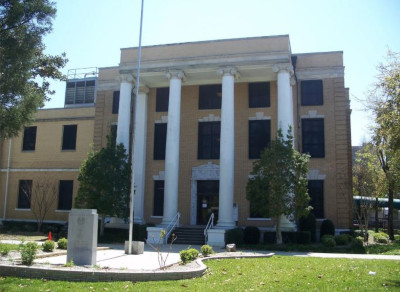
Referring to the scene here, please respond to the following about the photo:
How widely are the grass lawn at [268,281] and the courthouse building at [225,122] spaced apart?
454 inches

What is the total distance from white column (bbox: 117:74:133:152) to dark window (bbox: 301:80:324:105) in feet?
37.5

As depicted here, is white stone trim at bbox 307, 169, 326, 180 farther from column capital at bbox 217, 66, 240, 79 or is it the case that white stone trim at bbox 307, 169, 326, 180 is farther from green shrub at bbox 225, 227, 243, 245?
column capital at bbox 217, 66, 240, 79

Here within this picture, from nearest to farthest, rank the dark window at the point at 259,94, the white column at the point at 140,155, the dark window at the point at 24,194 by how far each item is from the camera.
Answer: the white column at the point at 140,155
the dark window at the point at 259,94
the dark window at the point at 24,194

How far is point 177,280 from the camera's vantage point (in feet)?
36.4

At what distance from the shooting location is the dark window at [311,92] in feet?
93.6

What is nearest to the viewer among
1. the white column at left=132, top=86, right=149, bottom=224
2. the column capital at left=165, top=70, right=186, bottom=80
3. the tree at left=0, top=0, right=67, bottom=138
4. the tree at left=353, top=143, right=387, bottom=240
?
the tree at left=0, top=0, right=67, bottom=138

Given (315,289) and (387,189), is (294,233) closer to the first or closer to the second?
(387,189)

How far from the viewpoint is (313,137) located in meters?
28.2

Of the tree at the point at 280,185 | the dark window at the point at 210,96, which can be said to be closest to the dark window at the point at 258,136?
the dark window at the point at 210,96

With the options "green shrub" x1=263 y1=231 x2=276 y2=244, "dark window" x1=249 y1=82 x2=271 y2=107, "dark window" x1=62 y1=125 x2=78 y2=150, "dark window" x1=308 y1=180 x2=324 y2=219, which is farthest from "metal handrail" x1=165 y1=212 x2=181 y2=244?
"dark window" x1=62 y1=125 x2=78 y2=150

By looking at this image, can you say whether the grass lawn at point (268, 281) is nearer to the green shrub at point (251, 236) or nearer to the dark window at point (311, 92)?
the green shrub at point (251, 236)

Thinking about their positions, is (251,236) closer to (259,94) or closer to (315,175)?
(315,175)

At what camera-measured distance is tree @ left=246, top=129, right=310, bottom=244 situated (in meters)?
22.5

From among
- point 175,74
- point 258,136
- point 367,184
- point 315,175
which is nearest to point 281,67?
point 258,136
